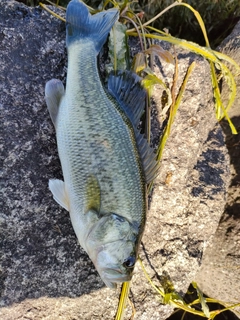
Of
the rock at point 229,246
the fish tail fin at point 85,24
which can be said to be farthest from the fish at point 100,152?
the rock at point 229,246

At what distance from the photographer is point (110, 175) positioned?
2.14 metres

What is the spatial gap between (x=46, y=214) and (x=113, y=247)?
492 millimetres

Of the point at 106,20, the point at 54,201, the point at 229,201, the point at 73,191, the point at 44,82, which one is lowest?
the point at 229,201

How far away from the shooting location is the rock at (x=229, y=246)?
2990mm

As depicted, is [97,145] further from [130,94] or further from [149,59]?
[149,59]

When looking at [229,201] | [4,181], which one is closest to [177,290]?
[229,201]

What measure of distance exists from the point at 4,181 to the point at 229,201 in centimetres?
166

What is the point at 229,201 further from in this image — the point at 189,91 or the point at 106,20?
the point at 106,20

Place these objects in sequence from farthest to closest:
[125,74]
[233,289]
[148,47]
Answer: [233,289] < [148,47] < [125,74]

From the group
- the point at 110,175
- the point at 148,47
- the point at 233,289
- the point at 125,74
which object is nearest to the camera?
the point at 110,175

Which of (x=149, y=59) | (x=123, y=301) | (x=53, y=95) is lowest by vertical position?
(x=123, y=301)

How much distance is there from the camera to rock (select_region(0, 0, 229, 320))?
7.62 feet

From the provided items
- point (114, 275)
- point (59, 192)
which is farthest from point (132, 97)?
point (114, 275)

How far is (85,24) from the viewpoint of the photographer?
2.28 metres
